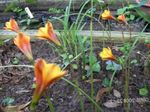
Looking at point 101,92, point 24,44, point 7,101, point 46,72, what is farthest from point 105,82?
point 46,72

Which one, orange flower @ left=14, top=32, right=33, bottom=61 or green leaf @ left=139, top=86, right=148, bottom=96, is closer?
orange flower @ left=14, top=32, right=33, bottom=61

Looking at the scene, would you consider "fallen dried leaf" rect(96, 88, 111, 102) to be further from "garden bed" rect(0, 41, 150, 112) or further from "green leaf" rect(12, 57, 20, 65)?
"green leaf" rect(12, 57, 20, 65)

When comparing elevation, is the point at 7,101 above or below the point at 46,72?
below

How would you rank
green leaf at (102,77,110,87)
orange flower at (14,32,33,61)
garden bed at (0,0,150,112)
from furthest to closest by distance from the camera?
green leaf at (102,77,110,87) → garden bed at (0,0,150,112) → orange flower at (14,32,33,61)

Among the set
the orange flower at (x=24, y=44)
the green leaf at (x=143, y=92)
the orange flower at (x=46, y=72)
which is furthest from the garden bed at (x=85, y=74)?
the orange flower at (x=46, y=72)

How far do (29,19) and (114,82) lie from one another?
2.86 ft

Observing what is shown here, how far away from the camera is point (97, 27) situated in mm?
2033

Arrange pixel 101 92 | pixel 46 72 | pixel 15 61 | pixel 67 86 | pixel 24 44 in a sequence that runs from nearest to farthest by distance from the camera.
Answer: pixel 46 72 < pixel 24 44 < pixel 101 92 < pixel 67 86 < pixel 15 61

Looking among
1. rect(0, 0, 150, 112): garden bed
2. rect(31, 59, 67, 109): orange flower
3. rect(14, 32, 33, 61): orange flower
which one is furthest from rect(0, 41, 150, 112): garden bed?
rect(31, 59, 67, 109): orange flower

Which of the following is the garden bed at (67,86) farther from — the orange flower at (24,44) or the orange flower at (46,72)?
the orange flower at (46,72)

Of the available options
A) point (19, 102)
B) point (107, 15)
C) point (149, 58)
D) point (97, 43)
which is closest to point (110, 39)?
point (97, 43)

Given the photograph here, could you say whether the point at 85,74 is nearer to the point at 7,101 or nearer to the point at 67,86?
the point at 67,86

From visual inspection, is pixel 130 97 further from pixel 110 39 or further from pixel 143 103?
pixel 110 39

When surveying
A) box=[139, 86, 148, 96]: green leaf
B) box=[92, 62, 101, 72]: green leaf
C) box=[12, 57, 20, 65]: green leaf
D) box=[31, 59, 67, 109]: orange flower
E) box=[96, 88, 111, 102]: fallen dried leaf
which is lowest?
box=[139, 86, 148, 96]: green leaf
